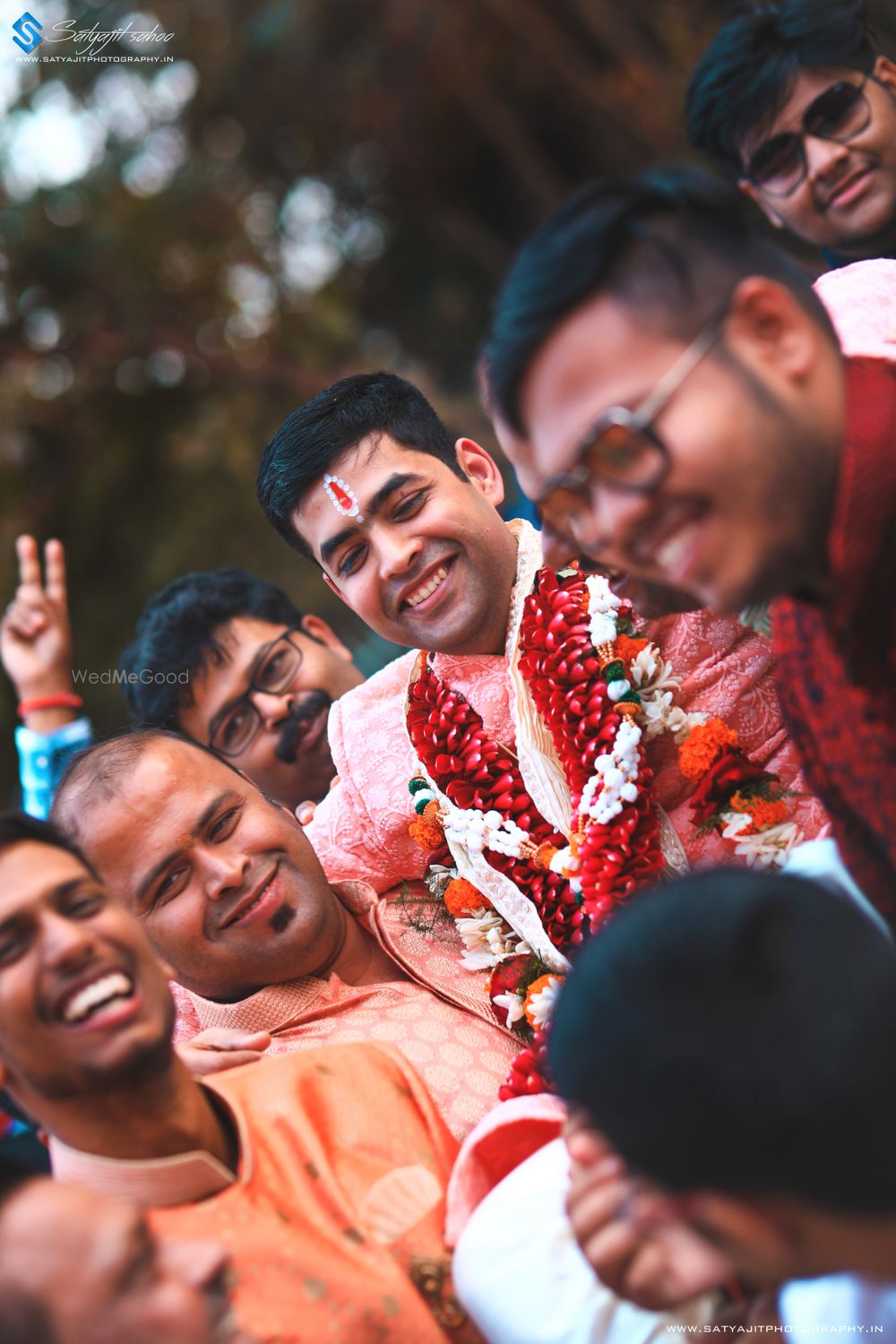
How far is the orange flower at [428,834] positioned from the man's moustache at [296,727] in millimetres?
760

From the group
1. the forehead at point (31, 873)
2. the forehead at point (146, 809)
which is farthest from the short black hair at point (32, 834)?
the forehead at point (146, 809)

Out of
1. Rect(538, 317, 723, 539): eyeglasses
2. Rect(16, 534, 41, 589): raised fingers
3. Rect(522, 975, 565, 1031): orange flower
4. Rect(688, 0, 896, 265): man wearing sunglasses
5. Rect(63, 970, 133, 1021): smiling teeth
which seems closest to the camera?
Rect(538, 317, 723, 539): eyeglasses

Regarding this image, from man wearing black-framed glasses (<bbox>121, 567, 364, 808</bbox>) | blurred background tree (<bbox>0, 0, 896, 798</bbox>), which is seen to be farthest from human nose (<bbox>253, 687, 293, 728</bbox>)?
blurred background tree (<bbox>0, 0, 896, 798</bbox>)

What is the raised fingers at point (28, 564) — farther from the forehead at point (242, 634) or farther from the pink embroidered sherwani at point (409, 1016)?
the pink embroidered sherwani at point (409, 1016)

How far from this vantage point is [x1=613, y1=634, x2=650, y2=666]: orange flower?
262cm

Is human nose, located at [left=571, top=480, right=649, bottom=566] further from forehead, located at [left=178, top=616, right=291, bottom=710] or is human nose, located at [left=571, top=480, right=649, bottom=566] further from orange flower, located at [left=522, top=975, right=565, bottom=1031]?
forehead, located at [left=178, top=616, right=291, bottom=710]

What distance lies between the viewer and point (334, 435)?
271 centimetres

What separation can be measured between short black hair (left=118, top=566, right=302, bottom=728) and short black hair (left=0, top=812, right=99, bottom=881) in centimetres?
172

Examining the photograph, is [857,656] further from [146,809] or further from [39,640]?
[39,640]

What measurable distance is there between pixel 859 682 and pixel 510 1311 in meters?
1.03

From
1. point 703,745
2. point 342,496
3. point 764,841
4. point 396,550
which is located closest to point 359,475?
point 342,496

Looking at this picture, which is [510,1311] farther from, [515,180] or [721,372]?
[515,180]

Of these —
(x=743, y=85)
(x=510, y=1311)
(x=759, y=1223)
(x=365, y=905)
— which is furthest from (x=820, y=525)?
(x=743, y=85)

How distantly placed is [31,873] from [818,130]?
2528mm
